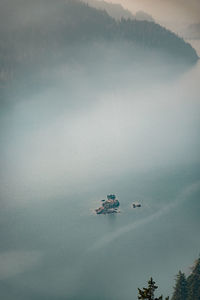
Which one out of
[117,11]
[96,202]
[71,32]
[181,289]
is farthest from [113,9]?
[181,289]

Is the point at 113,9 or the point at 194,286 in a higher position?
the point at 113,9

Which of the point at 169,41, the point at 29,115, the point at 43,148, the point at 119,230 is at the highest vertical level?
the point at 169,41

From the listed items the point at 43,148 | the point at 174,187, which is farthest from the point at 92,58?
the point at 174,187

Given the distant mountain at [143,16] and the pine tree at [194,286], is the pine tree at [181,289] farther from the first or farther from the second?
the distant mountain at [143,16]

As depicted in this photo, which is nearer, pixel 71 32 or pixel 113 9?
pixel 113 9

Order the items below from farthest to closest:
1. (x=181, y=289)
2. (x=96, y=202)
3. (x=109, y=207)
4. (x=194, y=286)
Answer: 1. (x=96, y=202)
2. (x=109, y=207)
3. (x=181, y=289)
4. (x=194, y=286)

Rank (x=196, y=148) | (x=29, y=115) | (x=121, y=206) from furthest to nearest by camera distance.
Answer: (x=29, y=115)
(x=196, y=148)
(x=121, y=206)

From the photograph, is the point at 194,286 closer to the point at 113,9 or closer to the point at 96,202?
the point at 96,202

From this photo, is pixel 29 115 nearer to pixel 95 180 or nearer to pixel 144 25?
pixel 95 180
